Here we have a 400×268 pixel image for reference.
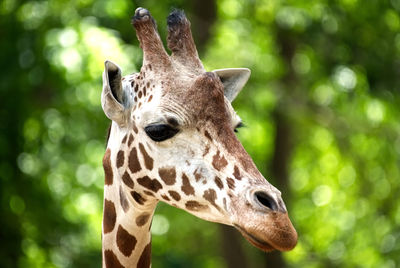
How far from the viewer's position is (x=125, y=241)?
4.24m

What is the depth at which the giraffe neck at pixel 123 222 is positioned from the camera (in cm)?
418

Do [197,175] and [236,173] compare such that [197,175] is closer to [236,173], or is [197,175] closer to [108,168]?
[236,173]

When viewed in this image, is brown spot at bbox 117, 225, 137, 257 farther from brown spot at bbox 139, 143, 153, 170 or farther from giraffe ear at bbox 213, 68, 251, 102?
giraffe ear at bbox 213, 68, 251, 102

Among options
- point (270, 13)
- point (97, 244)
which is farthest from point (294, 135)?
point (97, 244)

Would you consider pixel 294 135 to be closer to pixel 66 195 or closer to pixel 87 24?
pixel 66 195

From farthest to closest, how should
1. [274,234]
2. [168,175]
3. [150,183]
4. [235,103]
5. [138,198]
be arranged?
[235,103] < [138,198] < [150,183] < [168,175] < [274,234]

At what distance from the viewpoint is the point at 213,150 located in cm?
379

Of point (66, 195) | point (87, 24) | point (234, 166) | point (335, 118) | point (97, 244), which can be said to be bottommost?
point (97, 244)

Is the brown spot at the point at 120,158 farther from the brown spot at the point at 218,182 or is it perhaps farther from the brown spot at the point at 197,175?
the brown spot at the point at 218,182

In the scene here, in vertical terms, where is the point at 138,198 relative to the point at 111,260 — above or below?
above

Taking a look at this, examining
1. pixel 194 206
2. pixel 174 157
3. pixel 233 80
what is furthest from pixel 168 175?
pixel 233 80

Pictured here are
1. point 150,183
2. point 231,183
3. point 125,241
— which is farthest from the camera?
point 125,241

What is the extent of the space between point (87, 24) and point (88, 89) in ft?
3.47

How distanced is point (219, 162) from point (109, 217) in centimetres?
88
